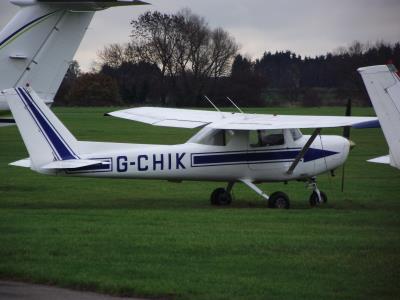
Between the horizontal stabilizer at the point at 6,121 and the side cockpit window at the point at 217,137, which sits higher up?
the horizontal stabilizer at the point at 6,121

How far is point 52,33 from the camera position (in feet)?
66.6

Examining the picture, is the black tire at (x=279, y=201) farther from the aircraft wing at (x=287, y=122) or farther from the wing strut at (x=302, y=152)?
the aircraft wing at (x=287, y=122)

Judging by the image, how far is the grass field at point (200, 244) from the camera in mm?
9250

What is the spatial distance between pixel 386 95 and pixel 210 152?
264 inches

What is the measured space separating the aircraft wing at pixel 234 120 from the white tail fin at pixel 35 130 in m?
2.39

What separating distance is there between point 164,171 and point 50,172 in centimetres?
205

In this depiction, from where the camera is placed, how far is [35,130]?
50.4 ft

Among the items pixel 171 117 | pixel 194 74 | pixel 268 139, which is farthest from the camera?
pixel 194 74

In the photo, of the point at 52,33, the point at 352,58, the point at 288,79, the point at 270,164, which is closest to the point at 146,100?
the point at 352,58

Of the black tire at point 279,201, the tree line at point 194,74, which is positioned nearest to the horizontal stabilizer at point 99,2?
the black tire at point 279,201

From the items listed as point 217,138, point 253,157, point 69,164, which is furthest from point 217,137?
point 69,164

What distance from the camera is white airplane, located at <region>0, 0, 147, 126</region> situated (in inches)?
786

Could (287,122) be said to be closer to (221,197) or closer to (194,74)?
(221,197)

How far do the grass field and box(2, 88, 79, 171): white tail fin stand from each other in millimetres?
933
